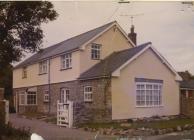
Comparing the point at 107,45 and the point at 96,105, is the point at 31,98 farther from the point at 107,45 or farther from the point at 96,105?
the point at 96,105

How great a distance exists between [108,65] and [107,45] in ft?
7.71

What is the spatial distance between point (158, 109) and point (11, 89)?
690 centimetres

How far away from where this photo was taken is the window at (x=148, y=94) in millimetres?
14344

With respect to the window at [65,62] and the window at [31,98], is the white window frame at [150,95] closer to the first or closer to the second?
the window at [65,62]

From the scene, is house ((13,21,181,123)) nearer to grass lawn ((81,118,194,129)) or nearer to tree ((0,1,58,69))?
grass lawn ((81,118,194,129))

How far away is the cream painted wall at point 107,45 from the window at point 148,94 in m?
2.00

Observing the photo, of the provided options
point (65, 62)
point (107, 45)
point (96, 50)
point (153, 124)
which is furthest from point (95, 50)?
point (153, 124)

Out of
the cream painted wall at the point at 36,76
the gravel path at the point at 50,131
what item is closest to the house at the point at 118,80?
the cream painted wall at the point at 36,76

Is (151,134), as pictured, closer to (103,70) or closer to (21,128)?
(21,128)

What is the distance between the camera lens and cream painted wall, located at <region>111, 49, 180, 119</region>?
1371 cm

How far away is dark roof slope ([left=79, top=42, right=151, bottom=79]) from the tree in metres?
4.58

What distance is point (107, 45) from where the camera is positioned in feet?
37.9

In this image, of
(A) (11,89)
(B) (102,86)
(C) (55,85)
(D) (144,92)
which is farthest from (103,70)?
(A) (11,89)

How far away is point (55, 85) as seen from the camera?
836 centimetres
